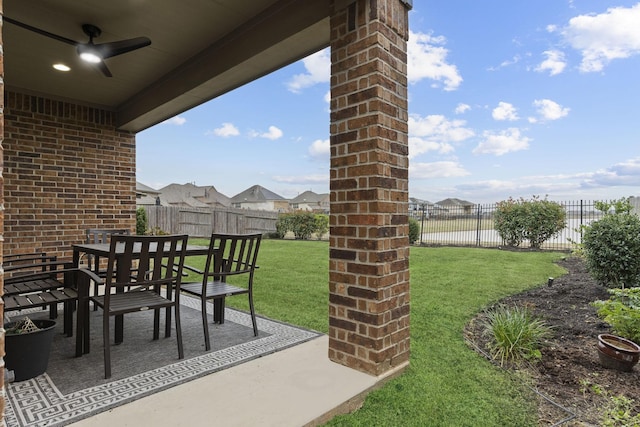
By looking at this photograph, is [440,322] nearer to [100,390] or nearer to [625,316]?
[625,316]

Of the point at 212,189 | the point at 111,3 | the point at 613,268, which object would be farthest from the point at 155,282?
the point at 212,189

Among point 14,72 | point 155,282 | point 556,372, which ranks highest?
point 14,72

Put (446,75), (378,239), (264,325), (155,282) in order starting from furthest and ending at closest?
(446,75), (264,325), (155,282), (378,239)

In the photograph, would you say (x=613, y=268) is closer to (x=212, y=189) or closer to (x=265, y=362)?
(x=265, y=362)

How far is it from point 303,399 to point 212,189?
38681 mm

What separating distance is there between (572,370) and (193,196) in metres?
35.4

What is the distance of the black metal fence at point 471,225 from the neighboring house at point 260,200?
26322mm

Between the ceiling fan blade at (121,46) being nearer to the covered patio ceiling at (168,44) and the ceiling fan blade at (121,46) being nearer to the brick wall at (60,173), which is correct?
the covered patio ceiling at (168,44)

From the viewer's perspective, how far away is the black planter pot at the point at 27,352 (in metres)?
2.17

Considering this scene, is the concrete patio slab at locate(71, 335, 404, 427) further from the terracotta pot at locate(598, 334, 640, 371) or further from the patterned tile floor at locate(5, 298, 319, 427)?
the terracotta pot at locate(598, 334, 640, 371)

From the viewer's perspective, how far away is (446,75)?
33.4ft

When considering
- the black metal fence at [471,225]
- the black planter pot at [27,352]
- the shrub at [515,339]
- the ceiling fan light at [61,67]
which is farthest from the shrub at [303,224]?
the black planter pot at [27,352]

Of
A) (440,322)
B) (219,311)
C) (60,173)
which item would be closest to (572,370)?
(440,322)

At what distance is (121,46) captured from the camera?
2.97 metres
